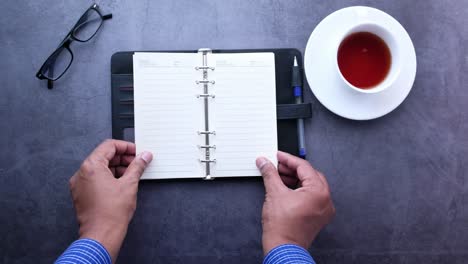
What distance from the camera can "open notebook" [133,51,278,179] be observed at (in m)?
0.63

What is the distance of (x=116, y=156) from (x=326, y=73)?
1.35 feet

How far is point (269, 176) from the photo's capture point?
0.60 metres

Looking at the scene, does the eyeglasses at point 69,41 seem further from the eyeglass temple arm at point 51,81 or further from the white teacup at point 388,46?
the white teacup at point 388,46

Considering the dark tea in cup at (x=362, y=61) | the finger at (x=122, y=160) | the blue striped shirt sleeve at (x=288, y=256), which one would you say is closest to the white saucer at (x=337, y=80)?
the dark tea in cup at (x=362, y=61)

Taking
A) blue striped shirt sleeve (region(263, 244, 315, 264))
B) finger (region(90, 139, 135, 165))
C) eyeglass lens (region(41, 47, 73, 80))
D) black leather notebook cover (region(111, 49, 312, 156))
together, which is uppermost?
eyeglass lens (region(41, 47, 73, 80))

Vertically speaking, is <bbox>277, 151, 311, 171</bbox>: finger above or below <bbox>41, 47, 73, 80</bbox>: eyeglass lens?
below

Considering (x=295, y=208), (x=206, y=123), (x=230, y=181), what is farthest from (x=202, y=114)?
(x=295, y=208)

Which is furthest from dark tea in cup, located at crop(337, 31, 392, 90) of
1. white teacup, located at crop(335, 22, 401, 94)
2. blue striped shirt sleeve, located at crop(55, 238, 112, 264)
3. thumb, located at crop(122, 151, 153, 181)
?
blue striped shirt sleeve, located at crop(55, 238, 112, 264)

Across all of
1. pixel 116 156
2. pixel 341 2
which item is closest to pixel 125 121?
pixel 116 156

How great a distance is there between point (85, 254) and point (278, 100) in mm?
417

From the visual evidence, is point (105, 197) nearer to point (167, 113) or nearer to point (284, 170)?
point (167, 113)

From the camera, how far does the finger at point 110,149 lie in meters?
0.58

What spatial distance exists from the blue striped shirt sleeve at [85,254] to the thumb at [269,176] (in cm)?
28

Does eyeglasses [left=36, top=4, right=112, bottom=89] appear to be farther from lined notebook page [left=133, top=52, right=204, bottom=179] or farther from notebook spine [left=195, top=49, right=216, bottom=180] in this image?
notebook spine [left=195, top=49, right=216, bottom=180]
